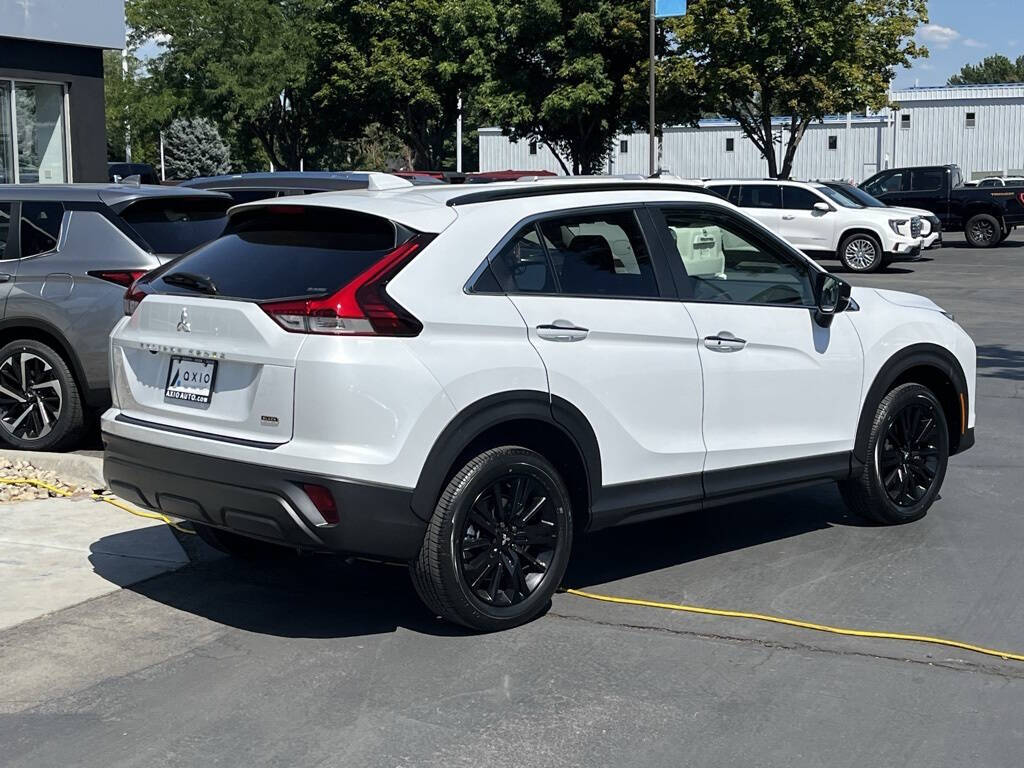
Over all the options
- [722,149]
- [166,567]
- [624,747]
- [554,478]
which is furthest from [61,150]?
[722,149]

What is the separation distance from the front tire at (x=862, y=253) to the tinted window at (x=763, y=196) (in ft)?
5.39

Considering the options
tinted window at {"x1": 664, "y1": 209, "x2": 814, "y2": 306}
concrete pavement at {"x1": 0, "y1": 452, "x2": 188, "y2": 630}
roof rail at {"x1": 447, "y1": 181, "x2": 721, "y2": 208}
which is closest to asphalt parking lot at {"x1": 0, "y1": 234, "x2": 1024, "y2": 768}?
concrete pavement at {"x1": 0, "y1": 452, "x2": 188, "y2": 630}

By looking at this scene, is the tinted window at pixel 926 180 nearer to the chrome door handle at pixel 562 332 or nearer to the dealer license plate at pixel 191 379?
the chrome door handle at pixel 562 332

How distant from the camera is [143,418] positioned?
214 inches

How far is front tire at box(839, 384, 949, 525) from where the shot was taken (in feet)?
22.4

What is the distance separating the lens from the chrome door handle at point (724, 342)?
594 cm

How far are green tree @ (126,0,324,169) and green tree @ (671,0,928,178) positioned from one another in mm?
18821

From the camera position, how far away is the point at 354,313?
191 inches

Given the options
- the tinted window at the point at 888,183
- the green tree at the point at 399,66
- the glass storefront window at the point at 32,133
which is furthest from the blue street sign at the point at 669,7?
the green tree at the point at 399,66

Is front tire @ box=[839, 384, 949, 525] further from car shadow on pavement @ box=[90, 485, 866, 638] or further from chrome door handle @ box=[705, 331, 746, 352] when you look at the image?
chrome door handle @ box=[705, 331, 746, 352]

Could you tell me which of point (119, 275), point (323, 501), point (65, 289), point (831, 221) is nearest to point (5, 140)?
point (65, 289)

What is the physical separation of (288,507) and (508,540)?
96cm

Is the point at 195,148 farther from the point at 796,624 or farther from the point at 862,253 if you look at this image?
the point at 796,624

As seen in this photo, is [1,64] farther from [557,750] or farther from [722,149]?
[722,149]
